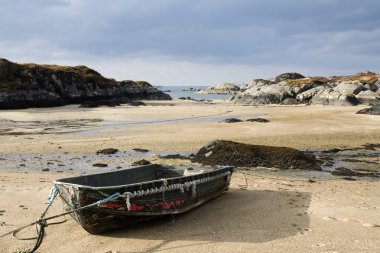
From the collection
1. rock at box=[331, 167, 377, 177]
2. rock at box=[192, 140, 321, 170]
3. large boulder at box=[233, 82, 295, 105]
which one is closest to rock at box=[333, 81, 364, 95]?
large boulder at box=[233, 82, 295, 105]

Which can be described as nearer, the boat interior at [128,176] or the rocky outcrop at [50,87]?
the boat interior at [128,176]

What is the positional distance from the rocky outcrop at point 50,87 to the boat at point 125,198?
41.5 m

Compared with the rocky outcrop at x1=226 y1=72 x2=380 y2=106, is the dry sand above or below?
below

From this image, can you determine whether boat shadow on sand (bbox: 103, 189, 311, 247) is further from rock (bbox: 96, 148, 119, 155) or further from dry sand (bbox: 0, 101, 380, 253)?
rock (bbox: 96, 148, 119, 155)

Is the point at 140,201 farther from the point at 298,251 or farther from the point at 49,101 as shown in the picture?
the point at 49,101

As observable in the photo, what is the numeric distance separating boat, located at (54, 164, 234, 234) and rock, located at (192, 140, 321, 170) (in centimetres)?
660

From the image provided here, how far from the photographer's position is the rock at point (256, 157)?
1722 cm

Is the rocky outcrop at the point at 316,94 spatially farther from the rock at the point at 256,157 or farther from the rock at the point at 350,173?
the rock at the point at 350,173

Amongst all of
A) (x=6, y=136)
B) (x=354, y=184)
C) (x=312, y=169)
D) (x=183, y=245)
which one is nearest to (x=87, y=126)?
(x=6, y=136)

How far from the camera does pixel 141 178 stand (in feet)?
40.9

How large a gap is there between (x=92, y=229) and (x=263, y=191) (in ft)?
20.2

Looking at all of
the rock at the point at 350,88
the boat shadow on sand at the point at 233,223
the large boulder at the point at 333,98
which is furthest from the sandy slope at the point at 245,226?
the rock at the point at 350,88

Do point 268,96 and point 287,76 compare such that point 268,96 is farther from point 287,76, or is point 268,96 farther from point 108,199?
point 108,199

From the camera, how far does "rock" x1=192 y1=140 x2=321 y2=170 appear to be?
1722cm
